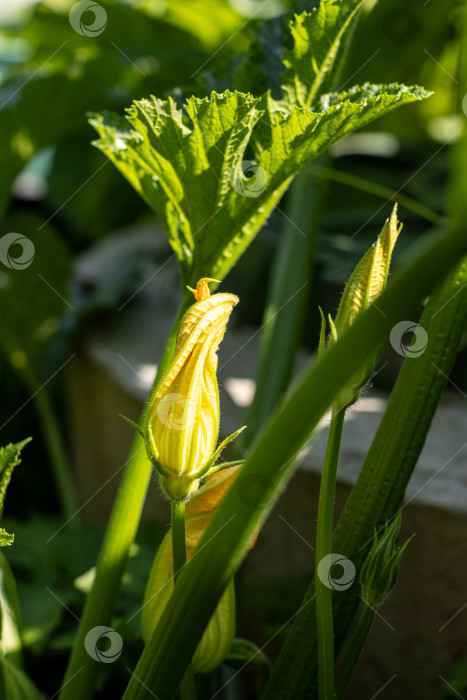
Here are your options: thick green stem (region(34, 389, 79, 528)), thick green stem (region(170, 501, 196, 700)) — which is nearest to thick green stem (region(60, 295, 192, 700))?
thick green stem (region(170, 501, 196, 700))

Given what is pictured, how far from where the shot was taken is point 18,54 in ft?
7.02

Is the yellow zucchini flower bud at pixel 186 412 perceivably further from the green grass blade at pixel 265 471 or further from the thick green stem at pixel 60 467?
the thick green stem at pixel 60 467

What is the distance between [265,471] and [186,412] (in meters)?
0.07

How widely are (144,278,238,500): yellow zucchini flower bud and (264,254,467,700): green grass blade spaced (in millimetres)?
129

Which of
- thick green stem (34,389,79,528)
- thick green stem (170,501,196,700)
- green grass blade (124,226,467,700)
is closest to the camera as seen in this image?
green grass blade (124,226,467,700)

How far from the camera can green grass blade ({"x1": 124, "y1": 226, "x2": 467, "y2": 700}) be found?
0.26m

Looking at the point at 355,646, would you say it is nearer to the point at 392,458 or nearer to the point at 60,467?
the point at 392,458

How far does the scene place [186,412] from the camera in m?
0.36

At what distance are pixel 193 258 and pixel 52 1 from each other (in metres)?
1.37

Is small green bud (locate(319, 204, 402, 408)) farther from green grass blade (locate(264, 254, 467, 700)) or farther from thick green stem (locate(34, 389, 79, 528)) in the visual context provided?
thick green stem (locate(34, 389, 79, 528))

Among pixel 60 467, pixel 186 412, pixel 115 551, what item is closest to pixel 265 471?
pixel 186 412

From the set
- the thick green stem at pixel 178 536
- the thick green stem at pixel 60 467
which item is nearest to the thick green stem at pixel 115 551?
the thick green stem at pixel 178 536

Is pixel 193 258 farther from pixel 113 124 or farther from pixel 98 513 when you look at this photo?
pixel 98 513

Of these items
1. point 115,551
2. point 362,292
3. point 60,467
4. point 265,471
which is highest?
point 362,292
